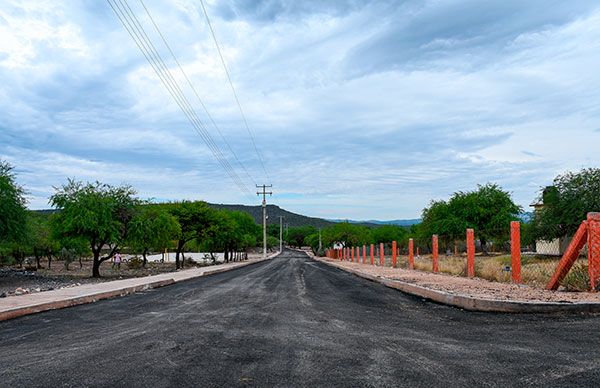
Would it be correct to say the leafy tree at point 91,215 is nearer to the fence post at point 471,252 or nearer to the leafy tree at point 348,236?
the fence post at point 471,252

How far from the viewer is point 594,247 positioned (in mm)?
10680

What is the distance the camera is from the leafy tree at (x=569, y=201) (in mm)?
34812

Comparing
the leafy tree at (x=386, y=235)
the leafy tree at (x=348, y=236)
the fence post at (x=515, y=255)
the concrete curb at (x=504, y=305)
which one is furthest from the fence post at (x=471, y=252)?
the leafy tree at (x=386, y=235)

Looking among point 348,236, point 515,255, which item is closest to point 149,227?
point 515,255

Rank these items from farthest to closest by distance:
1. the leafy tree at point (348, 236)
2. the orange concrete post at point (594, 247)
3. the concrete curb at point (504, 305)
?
the leafy tree at point (348, 236) < the orange concrete post at point (594, 247) < the concrete curb at point (504, 305)

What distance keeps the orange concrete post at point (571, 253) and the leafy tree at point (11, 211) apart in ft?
91.4

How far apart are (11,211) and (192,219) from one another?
27632 mm

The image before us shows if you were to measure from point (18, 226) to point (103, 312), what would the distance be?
22.3 metres

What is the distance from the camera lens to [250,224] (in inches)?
3563

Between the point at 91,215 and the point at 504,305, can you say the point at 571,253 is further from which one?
the point at 91,215

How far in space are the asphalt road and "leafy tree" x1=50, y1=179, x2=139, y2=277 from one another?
24.2 metres

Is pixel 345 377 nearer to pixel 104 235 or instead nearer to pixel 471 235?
pixel 471 235

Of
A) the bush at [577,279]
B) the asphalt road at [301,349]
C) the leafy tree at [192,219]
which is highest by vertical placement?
the leafy tree at [192,219]

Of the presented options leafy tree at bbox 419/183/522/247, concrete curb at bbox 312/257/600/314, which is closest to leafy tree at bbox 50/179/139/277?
concrete curb at bbox 312/257/600/314
